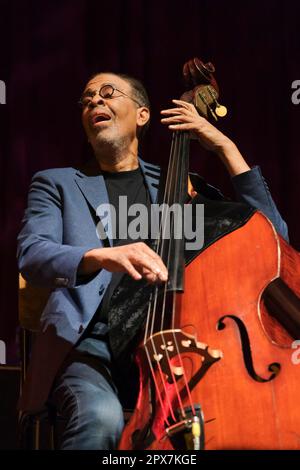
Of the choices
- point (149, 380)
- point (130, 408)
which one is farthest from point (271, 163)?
point (149, 380)

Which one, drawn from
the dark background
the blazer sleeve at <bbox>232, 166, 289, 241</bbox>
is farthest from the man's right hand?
the dark background

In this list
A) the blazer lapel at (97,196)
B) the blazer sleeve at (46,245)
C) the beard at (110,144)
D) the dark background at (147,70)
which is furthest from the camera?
the dark background at (147,70)

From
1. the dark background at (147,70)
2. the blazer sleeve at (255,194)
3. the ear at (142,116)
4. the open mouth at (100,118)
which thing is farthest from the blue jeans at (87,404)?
the dark background at (147,70)

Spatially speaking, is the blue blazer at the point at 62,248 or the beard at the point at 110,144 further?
the beard at the point at 110,144

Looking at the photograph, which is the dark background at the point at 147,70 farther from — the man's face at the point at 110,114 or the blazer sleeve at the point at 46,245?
the blazer sleeve at the point at 46,245

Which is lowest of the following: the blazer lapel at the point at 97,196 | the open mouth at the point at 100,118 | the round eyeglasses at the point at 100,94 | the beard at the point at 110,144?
the blazer lapel at the point at 97,196

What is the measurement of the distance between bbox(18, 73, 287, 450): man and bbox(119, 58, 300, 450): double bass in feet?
0.33

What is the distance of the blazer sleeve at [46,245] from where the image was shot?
1481mm

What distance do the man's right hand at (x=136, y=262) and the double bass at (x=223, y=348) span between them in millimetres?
52

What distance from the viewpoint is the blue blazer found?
151cm

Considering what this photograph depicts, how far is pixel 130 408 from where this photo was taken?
156 cm

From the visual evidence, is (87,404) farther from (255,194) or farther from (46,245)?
(255,194)

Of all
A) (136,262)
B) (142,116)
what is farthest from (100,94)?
Answer: (136,262)

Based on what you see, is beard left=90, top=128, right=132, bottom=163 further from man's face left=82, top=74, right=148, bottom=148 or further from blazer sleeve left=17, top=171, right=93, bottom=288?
blazer sleeve left=17, top=171, right=93, bottom=288
